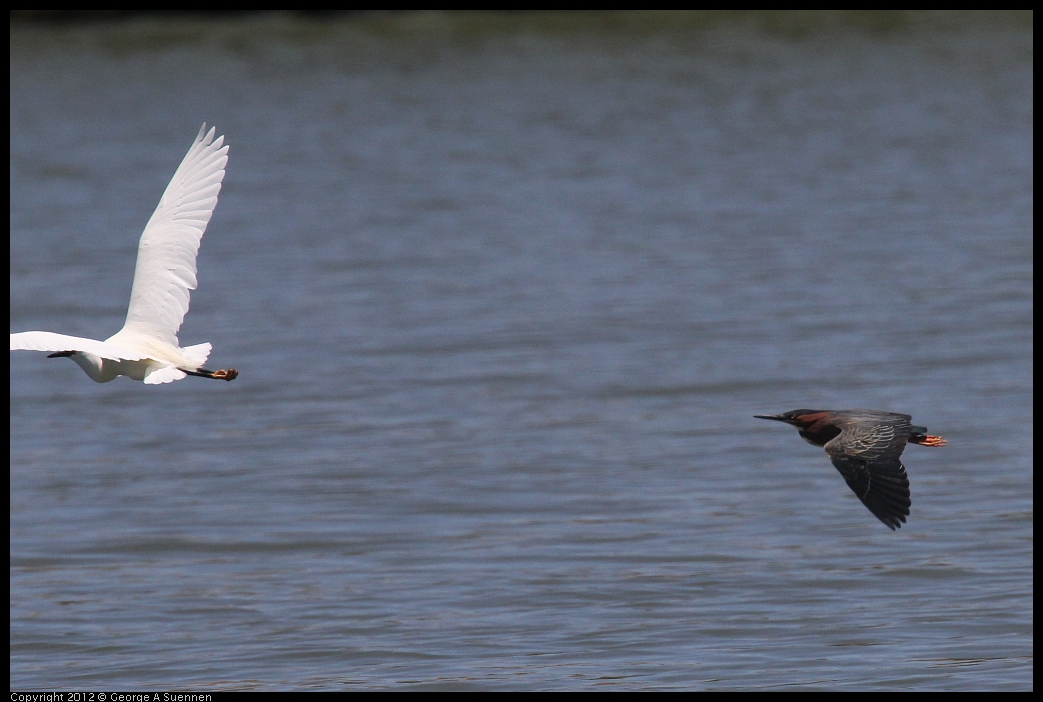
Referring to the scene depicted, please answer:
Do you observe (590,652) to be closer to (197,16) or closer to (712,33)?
(712,33)

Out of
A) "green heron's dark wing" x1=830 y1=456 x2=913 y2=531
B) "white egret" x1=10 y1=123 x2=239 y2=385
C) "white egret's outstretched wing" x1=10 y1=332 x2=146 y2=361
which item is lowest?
"green heron's dark wing" x1=830 y1=456 x2=913 y2=531

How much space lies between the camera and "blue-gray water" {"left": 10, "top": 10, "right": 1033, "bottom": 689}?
7.72 m

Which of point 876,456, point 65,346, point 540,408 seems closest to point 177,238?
point 65,346

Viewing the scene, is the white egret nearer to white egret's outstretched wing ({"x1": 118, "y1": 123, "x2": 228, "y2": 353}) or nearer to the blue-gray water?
white egret's outstretched wing ({"x1": 118, "y1": 123, "x2": 228, "y2": 353})

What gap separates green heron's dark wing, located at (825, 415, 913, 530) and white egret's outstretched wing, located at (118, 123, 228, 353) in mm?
2674

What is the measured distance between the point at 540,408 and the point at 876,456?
233 inches

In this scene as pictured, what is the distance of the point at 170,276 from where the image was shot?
22.9 feet

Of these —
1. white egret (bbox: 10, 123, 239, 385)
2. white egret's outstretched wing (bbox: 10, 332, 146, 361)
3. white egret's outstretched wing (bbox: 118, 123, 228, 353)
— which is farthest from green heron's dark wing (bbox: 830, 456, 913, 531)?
white egret's outstretched wing (bbox: 118, 123, 228, 353)

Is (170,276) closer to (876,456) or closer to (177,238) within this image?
(177,238)

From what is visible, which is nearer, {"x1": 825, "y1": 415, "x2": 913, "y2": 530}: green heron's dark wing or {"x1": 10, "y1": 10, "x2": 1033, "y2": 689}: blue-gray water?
{"x1": 825, "y1": 415, "x2": 913, "y2": 530}: green heron's dark wing

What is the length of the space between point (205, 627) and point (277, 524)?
60.1 inches

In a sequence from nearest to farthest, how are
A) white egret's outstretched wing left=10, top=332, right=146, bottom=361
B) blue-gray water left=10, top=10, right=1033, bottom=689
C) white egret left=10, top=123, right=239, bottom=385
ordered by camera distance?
white egret's outstretched wing left=10, top=332, right=146, bottom=361 → white egret left=10, top=123, right=239, bottom=385 → blue-gray water left=10, top=10, right=1033, bottom=689

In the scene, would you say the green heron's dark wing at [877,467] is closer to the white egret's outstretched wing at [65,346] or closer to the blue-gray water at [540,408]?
the blue-gray water at [540,408]

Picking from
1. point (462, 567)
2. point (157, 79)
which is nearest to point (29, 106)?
point (157, 79)
